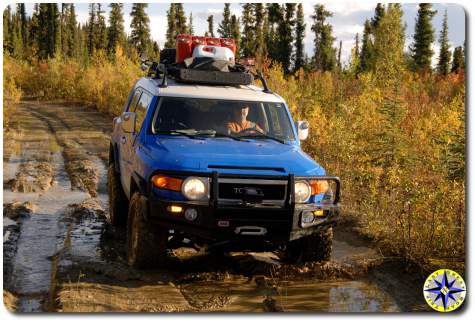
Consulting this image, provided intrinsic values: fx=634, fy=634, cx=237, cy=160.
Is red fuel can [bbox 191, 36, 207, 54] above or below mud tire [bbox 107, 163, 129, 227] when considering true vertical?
above

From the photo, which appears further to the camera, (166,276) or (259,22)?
(259,22)

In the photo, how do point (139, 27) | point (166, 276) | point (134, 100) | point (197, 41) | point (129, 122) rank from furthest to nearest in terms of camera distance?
point (139, 27) < point (197, 41) < point (134, 100) < point (129, 122) < point (166, 276)

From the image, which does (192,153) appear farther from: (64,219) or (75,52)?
(75,52)

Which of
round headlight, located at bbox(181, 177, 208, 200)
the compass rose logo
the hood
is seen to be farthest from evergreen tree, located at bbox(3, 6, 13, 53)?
the compass rose logo

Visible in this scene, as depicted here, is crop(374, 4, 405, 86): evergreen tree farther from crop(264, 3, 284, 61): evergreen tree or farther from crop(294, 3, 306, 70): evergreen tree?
crop(294, 3, 306, 70): evergreen tree

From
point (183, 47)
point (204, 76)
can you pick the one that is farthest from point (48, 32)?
point (204, 76)

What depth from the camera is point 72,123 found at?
21.0 metres

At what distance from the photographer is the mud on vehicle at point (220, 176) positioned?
231 inches

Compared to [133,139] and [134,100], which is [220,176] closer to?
[133,139]

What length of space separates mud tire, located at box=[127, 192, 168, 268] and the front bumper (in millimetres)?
257

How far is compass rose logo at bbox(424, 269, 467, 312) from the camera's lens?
5.81m

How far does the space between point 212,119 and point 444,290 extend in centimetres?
303

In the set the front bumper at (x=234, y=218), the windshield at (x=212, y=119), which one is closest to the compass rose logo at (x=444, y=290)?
the front bumper at (x=234, y=218)

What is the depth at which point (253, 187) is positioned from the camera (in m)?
5.90
